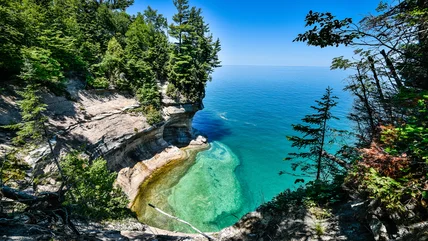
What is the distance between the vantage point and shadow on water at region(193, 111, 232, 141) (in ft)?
116

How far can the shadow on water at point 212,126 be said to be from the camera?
35244 mm

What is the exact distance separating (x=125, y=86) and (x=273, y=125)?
98.8 feet

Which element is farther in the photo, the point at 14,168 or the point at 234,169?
the point at 234,169

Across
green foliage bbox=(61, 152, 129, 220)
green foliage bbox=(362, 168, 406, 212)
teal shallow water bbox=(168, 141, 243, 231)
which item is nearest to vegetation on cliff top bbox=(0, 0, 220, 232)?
green foliage bbox=(61, 152, 129, 220)

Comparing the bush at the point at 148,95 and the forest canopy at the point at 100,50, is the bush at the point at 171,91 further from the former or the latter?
the bush at the point at 148,95

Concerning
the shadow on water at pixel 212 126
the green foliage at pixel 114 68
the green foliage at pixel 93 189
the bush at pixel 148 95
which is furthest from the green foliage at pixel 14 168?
the shadow on water at pixel 212 126

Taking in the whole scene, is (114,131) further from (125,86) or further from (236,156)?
(236,156)

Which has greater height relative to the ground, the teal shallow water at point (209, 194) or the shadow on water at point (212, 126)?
the shadow on water at point (212, 126)

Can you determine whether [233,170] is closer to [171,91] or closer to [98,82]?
[171,91]

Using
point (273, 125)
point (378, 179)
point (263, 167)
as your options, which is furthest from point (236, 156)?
point (378, 179)

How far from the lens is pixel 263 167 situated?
25.6 meters

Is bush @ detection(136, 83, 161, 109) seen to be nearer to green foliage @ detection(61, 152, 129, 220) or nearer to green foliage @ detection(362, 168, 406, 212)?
green foliage @ detection(61, 152, 129, 220)

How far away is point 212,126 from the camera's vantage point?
130 feet

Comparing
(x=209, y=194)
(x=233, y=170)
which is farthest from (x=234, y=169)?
(x=209, y=194)
